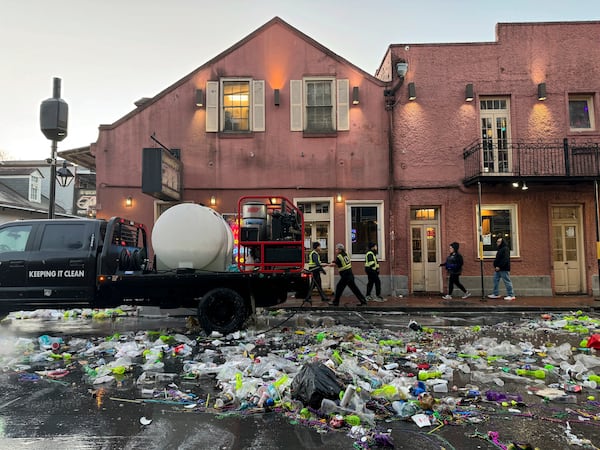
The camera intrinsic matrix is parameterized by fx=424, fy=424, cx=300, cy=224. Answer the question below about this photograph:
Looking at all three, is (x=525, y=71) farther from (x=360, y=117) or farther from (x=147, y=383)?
(x=147, y=383)

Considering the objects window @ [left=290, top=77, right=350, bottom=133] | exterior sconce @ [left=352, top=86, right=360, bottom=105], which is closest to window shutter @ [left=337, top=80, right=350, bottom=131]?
window @ [left=290, top=77, right=350, bottom=133]

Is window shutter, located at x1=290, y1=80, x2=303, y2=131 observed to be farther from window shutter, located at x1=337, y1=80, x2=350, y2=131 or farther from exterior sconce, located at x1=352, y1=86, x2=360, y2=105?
exterior sconce, located at x1=352, y1=86, x2=360, y2=105

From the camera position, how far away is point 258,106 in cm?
1477

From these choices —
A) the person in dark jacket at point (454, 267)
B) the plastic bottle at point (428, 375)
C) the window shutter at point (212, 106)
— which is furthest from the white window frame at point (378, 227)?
the plastic bottle at point (428, 375)

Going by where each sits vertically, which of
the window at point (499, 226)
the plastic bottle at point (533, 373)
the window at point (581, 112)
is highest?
the window at point (581, 112)

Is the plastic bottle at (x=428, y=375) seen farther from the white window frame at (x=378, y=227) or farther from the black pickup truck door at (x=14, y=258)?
the white window frame at (x=378, y=227)

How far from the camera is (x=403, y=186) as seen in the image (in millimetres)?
14492

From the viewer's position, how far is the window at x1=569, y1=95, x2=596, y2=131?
14703 millimetres

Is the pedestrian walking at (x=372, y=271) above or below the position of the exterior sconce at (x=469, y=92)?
below

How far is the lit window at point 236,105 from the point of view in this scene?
14.9 m


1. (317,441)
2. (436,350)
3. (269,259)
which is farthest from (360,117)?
(317,441)

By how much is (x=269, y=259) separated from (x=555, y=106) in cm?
1255

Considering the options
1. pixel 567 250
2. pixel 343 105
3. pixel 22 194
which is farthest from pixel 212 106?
pixel 22 194

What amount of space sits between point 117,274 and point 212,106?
876 centimetres
